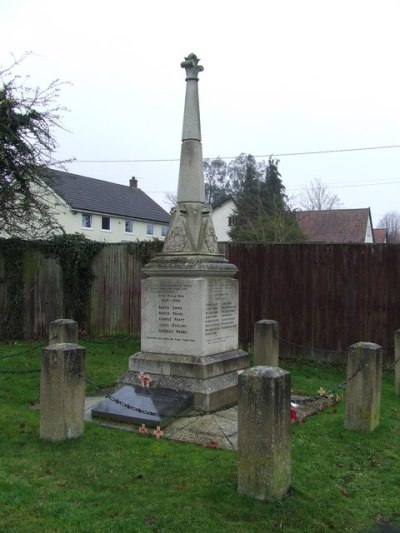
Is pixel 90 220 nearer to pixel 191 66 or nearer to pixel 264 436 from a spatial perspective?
pixel 191 66

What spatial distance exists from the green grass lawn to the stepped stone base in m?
1.19

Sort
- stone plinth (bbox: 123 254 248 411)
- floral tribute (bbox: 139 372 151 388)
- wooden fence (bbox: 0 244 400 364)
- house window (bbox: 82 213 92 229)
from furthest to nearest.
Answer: house window (bbox: 82 213 92 229) < wooden fence (bbox: 0 244 400 364) < floral tribute (bbox: 139 372 151 388) < stone plinth (bbox: 123 254 248 411)

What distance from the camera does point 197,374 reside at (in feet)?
24.0

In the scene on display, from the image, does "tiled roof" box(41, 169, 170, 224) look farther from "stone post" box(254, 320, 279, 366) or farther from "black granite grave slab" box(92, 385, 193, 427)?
"black granite grave slab" box(92, 385, 193, 427)

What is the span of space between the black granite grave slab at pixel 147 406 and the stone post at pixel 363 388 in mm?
2082

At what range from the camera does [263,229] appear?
29516 mm

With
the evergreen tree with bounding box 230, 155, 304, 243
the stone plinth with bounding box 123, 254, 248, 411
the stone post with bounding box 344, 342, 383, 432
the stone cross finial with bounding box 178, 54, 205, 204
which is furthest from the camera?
the evergreen tree with bounding box 230, 155, 304, 243

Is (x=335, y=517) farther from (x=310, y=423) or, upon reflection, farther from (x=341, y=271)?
(x=341, y=271)

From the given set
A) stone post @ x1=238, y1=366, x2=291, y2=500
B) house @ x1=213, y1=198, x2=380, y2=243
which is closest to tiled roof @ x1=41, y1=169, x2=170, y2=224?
house @ x1=213, y1=198, x2=380, y2=243

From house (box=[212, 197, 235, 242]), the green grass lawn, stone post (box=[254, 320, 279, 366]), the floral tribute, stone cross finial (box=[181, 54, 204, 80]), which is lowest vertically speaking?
the green grass lawn

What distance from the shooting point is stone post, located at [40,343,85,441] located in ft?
18.8

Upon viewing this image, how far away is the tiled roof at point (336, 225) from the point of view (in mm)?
40094

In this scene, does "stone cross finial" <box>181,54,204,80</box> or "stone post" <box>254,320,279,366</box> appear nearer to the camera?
"stone cross finial" <box>181,54,204,80</box>

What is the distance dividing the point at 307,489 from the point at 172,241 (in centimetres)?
429
